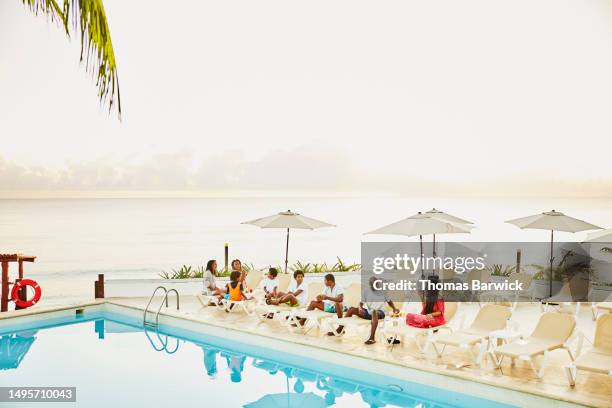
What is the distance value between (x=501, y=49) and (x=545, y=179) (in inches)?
778


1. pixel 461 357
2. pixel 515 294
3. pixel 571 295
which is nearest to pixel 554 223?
pixel 571 295

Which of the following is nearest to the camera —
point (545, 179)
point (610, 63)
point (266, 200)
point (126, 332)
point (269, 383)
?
point (269, 383)

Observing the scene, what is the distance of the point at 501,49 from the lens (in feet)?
160

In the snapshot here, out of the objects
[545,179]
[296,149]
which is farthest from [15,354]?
[545,179]

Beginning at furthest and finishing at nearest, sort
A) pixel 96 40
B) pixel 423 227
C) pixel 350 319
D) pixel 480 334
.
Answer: pixel 423 227 < pixel 350 319 < pixel 480 334 < pixel 96 40

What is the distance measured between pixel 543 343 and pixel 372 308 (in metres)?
2.37

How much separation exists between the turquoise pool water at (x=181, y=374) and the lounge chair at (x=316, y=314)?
0.56 meters

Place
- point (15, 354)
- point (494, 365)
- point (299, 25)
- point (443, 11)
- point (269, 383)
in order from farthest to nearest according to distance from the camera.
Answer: point (299, 25), point (443, 11), point (15, 354), point (269, 383), point (494, 365)

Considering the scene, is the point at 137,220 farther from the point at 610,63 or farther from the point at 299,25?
the point at 610,63

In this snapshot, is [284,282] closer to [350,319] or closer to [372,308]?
[350,319]

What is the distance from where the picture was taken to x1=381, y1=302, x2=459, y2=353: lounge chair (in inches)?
317

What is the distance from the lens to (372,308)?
890 cm

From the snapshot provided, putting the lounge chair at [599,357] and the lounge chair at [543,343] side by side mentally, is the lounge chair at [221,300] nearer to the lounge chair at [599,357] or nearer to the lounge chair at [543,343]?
the lounge chair at [543,343]

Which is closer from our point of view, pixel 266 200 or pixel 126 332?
pixel 126 332
